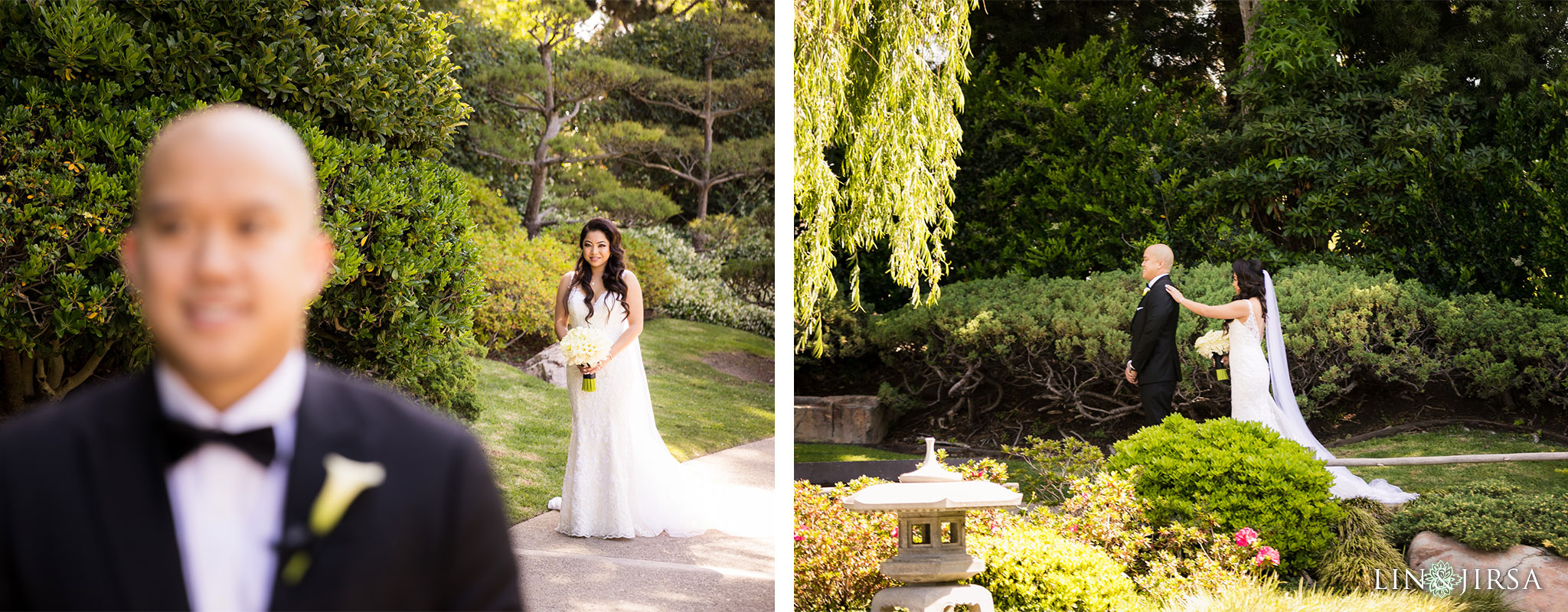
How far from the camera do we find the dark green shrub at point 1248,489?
204 inches

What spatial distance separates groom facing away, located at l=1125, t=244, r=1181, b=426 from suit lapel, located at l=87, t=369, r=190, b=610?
6007 mm

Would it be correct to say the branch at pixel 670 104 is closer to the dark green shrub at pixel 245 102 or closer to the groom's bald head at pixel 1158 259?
the dark green shrub at pixel 245 102

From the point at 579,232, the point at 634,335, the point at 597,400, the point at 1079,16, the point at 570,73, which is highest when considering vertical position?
the point at 1079,16

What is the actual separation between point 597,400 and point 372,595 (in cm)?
404

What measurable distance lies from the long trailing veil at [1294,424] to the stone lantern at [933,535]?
96.8 inches

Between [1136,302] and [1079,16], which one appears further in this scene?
[1079,16]

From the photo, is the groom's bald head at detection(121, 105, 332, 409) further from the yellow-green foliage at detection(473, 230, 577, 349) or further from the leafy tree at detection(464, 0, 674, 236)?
the leafy tree at detection(464, 0, 674, 236)

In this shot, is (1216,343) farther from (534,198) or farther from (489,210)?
(489,210)

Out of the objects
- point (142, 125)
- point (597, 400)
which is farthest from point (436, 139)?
point (597, 400)

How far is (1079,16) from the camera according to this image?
25.3 ft

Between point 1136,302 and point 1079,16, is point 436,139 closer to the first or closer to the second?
point 1136,302

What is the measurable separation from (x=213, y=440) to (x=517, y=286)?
14.5ft

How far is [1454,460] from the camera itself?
231 inches

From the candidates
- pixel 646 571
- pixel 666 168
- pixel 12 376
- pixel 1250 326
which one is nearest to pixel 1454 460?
pixel 1250 326
